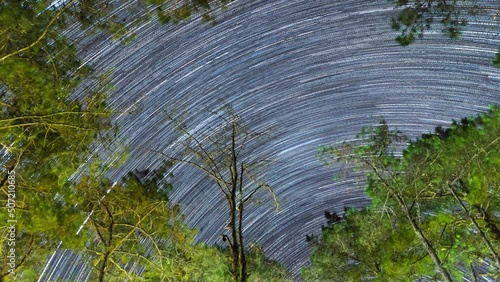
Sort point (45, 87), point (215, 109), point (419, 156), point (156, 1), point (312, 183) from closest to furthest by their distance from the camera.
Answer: point (45, 87)
point (156, 1)
point (215, 109)
point (419, 156)
point (312, 183)

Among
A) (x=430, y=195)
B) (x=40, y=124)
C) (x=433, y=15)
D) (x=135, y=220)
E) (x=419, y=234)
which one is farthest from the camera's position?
(x=430, y=195)

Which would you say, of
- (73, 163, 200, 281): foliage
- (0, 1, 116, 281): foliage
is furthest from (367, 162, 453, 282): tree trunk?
(0, 1, 116, 281): foliage

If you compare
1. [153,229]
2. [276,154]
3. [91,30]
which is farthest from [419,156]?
[91,30]

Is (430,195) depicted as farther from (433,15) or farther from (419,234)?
(433,15)

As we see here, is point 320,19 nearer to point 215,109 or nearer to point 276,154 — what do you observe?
point 215,109

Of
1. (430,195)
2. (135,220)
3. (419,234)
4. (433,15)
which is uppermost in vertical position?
(433,15)

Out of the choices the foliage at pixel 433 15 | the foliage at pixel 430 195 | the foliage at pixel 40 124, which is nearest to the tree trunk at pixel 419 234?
the foliage at pixel 430 195

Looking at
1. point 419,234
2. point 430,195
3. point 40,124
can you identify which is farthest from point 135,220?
point 430,195

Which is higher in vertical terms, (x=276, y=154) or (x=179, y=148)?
(x=276, y=154)

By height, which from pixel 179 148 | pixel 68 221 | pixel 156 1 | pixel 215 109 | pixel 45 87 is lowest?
pixel 68 221
